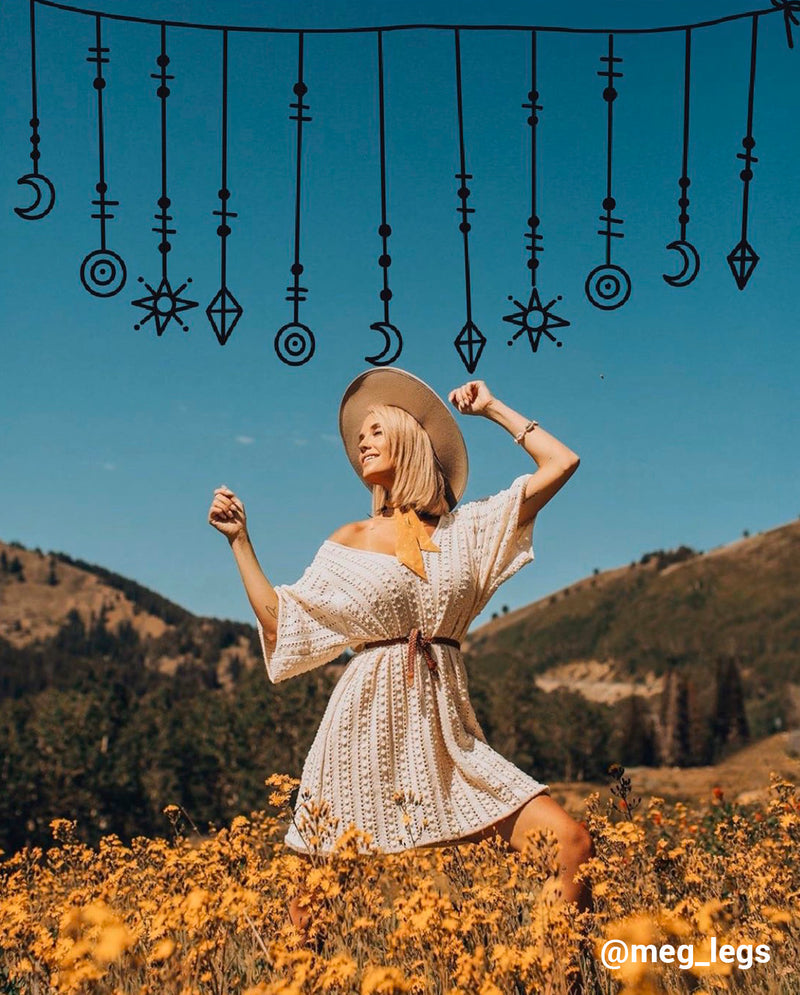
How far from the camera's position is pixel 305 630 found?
4254 millimetres

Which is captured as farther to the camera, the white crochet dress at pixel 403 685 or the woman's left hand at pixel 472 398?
Result: the woman's left hand at pixel 472 398

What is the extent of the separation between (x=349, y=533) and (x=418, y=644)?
66cm

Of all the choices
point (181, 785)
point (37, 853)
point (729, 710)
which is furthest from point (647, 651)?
point (37, 853)

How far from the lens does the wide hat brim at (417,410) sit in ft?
14.8

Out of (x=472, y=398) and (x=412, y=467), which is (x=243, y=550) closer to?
(x=412, y=467)

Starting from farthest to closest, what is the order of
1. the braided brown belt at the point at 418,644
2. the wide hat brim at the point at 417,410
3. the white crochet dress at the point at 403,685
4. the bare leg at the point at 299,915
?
the wide hat brim at the point at 417,410, the braided brown belt at the point at 418,644, the white crochet dress at the point at 403,685, the bare leg at the point at 299,915

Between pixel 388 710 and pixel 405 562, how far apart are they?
56cm

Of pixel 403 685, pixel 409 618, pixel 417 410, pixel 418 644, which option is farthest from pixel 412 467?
pixel 403 685

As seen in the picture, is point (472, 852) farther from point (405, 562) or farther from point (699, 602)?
point (699, 602)

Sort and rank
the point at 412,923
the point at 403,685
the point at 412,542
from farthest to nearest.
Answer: the point at 412,542, the point at 403,685, the point at 412,923

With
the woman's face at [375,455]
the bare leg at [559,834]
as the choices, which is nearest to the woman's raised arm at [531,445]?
the woman's face at [375,455]

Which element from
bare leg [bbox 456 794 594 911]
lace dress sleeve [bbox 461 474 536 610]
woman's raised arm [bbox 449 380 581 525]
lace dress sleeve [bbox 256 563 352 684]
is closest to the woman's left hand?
woman's raised arm [bbox 449 380 581 525]

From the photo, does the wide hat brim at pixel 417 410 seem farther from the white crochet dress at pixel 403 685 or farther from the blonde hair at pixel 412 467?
the white crochet dress at pixel 403 685

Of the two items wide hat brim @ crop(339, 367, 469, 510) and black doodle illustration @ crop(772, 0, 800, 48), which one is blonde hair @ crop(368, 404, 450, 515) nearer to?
Result: wide hat brim @ crop(339, 367, 469, 510)
